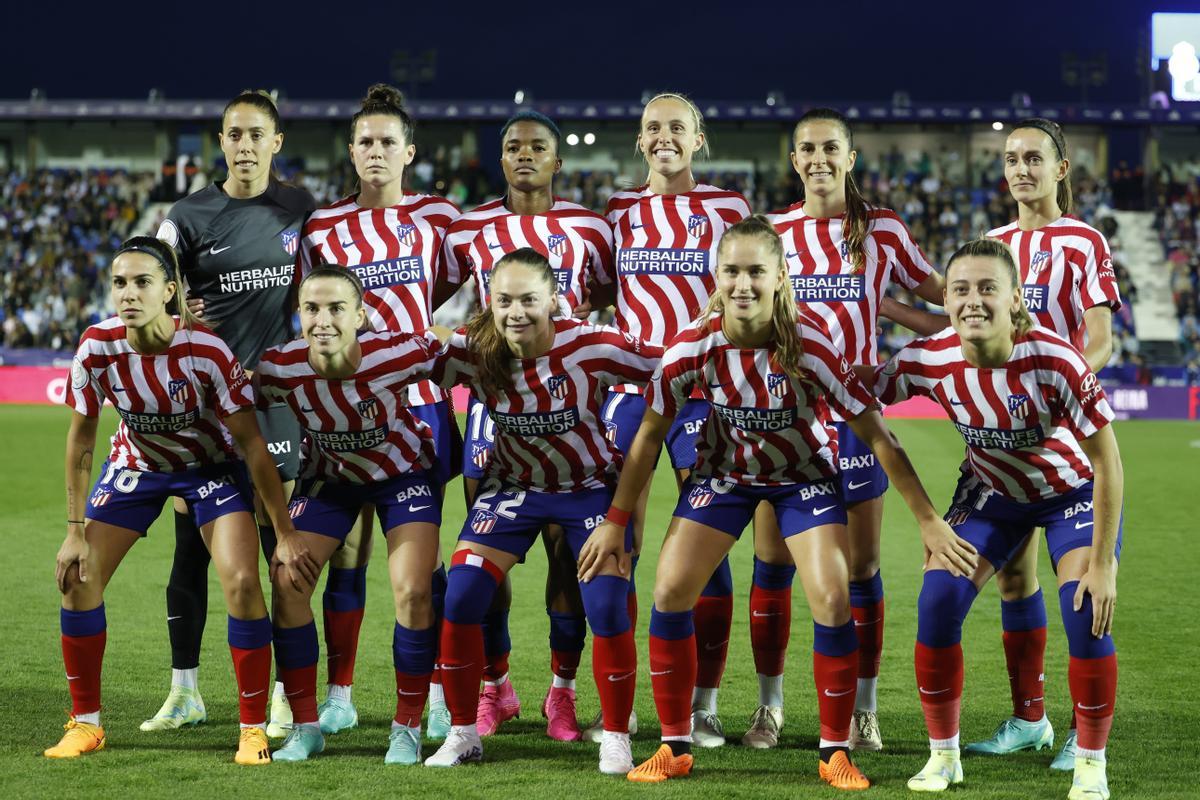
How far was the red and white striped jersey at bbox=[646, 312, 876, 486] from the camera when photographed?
14.2 feet

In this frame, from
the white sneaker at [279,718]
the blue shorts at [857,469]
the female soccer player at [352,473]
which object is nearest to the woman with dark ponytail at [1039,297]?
the blue shorts at [857,469]

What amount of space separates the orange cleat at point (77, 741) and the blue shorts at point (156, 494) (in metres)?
0.71

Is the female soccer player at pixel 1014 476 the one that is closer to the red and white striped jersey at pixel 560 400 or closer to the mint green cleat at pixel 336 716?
the red and white striped jersey at pixel 560 400

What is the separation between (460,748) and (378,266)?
1.89 m

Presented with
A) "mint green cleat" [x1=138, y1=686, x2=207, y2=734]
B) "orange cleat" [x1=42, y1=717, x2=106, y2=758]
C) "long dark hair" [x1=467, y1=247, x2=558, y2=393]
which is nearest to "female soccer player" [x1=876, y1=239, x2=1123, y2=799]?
"long dark hair" [x1=467, y1=247, x2=558, y2=393]

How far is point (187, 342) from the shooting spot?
4555 mm

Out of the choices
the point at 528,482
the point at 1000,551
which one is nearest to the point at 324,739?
the point at 528,482

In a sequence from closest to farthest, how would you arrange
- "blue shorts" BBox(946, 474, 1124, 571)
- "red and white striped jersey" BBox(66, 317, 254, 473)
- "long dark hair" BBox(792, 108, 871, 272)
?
"blue shorts" BBox(946, 474, 1124, 571) < "red and white striped jersey" BBox(66, 317, 254, 473) < "long dark hair" BBox(792, 108, 871, 272)

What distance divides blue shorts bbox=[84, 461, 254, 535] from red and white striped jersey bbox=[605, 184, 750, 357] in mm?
1641

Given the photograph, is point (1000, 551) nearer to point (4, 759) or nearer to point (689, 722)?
point (689, 722)

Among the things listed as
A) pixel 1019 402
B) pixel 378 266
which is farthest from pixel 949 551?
pixel 378 266

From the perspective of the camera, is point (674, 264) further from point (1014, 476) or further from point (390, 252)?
point (1014, 476)

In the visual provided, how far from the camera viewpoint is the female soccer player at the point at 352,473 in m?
4.55

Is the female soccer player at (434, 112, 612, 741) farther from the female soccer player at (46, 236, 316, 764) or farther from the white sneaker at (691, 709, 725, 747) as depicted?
the female soccer player at (46, 236, 316, 764)
